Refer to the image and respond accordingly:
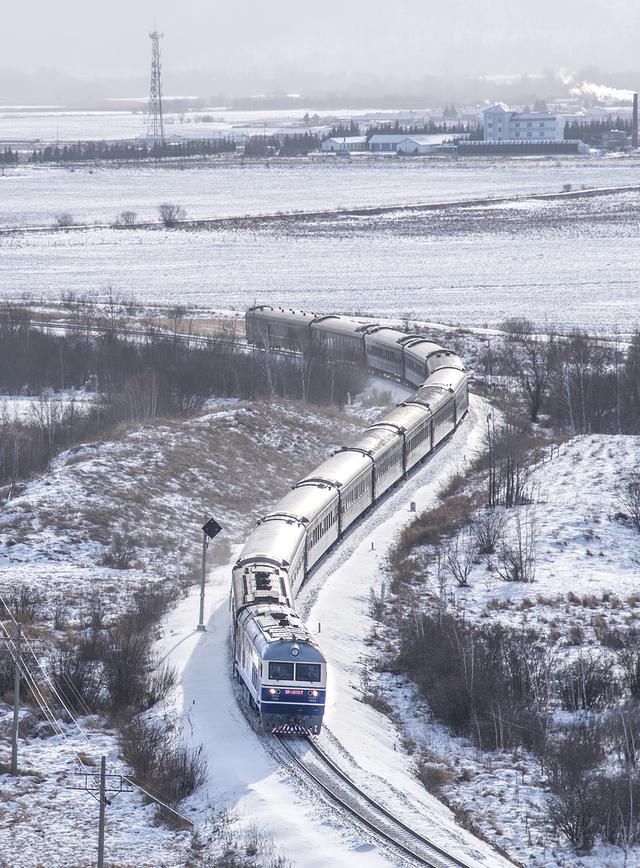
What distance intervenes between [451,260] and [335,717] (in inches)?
3391

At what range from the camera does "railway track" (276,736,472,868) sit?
879 inches

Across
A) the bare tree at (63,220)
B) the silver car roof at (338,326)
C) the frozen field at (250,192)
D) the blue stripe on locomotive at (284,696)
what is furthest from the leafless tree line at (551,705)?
the frozen field at (250,192)

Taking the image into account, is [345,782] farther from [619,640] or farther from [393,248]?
[393,248]

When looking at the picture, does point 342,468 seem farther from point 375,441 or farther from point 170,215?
point 170,215

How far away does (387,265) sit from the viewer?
108938 millimetres

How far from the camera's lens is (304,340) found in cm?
7075

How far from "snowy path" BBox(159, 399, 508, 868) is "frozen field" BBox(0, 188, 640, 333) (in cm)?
4387

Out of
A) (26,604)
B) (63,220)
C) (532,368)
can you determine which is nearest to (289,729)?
(26,604)

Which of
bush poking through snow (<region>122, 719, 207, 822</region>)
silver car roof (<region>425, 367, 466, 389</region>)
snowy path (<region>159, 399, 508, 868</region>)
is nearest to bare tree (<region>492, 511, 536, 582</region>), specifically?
snowy path (<region>159, 399, 508, 868</region>)

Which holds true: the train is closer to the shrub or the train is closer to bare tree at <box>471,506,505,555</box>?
bare tree at <box>471,506,505,555</box>

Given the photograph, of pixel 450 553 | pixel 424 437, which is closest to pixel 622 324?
pixel 424 437

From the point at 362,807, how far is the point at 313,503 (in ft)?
49.4

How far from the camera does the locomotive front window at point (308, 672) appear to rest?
2717cm

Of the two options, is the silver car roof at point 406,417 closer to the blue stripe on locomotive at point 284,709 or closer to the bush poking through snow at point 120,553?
the bush poking through snow at point 120,553
